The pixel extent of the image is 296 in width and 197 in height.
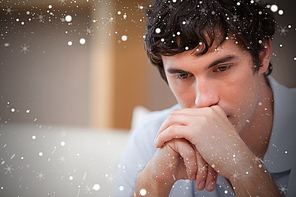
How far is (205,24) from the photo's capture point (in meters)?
0.37

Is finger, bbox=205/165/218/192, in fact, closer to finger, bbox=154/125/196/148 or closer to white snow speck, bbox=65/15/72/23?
finger, bbox=154/125/196/148

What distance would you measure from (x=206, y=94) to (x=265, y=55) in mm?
130

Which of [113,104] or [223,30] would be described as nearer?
[223,30]

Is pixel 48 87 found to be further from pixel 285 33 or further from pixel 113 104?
pixel 285 33

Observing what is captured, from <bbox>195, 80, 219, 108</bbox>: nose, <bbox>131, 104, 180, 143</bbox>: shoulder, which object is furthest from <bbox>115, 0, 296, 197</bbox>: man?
<bbox>131, 104, 180, 143</bbox>: shoulder

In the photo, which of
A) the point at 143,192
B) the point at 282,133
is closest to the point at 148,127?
the point at 143,192

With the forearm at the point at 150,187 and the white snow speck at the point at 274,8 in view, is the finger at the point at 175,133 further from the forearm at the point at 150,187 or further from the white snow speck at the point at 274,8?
the white snow speck at the point at 274,8

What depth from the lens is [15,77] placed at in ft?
1.68

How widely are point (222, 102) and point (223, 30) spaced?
112mm

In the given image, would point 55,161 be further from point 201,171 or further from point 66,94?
point 201,171

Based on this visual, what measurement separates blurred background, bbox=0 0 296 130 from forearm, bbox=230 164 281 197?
0.19 metres

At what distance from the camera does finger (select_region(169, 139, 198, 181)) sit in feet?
1.24

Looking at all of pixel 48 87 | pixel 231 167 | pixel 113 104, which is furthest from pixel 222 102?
pixel 48 87

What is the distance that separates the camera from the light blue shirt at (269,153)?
0.41 meters
